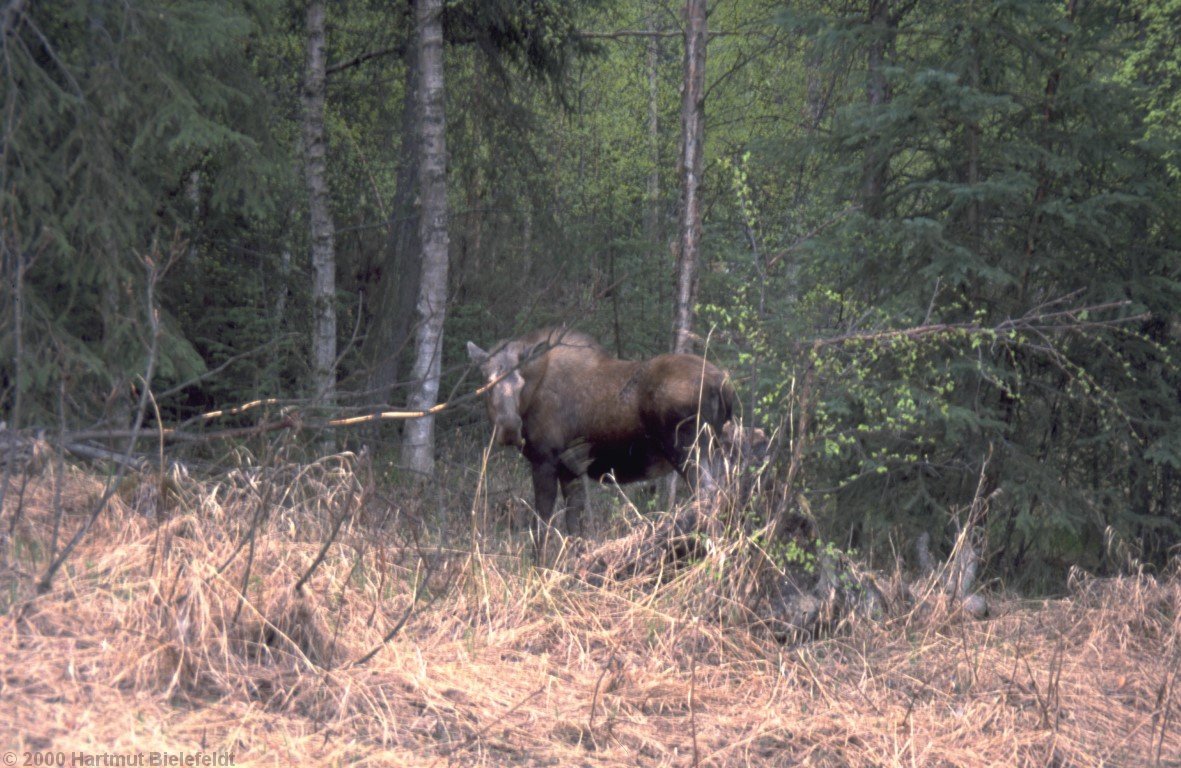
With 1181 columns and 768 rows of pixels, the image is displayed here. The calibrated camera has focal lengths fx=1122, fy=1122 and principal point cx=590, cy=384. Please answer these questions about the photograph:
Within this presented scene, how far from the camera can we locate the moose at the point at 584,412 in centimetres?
759

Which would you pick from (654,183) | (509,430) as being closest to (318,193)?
(509,430)

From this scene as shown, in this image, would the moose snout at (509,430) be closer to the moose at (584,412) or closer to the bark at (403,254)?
the moose at (584,412)

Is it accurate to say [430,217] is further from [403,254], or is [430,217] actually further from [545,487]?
[545,487]

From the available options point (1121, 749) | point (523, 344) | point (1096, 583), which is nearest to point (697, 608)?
point (1121, 749)

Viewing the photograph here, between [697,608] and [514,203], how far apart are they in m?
10.2

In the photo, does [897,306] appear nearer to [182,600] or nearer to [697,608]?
[697,608]

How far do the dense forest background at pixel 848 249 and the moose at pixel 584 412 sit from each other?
495 millimetres

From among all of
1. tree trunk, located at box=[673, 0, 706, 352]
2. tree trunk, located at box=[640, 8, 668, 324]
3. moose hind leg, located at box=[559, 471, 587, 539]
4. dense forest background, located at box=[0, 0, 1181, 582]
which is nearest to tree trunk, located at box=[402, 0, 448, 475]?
dense forest background, located at box=[0, 0, 1181, 582]

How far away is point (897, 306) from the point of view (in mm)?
→ 9219

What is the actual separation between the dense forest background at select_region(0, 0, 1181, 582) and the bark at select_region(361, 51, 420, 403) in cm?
4

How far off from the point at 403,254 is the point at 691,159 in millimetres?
4465

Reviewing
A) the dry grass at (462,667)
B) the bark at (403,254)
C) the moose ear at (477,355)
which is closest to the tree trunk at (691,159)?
the moose ear at (477,355)

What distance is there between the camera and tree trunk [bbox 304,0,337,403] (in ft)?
41.2

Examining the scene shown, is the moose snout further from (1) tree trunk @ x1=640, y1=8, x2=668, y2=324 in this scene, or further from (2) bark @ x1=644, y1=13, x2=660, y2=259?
(2) bark @ x1=644, y1=13, x2=660, y2=259
